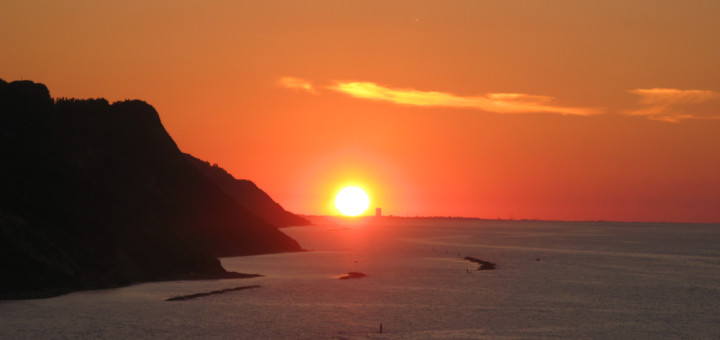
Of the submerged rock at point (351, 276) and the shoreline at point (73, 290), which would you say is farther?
the submerged rock at point (351, 276)

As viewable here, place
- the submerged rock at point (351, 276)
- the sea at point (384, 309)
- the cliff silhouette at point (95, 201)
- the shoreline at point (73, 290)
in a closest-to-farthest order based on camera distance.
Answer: the sea at point (384, 309)
the shoreline at point (73, 290)
the cliff silhouette at point (95, 201)
the submerged rock at point (351, 276)

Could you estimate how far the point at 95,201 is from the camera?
363 ft

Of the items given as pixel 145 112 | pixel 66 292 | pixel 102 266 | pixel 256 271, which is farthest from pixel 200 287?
pixel 145 112

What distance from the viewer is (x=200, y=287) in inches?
4050

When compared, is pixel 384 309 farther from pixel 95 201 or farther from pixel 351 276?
pixel 95 201

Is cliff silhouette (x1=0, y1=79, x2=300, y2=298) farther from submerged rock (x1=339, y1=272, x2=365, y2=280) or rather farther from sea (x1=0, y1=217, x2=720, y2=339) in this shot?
submerged rock (x1=339, y1=272, x2=365, y2=280)

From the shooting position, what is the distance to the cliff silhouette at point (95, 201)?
89.2 meters

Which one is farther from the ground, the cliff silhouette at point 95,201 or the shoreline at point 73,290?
the cliff silhouette at point 95,201

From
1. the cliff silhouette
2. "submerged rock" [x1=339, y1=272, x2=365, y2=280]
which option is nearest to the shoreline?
the cliff silhouette

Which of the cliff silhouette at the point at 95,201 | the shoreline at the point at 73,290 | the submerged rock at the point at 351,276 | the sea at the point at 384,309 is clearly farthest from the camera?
the submerged rock at the point at 351,276

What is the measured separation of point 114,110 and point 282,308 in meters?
77.2

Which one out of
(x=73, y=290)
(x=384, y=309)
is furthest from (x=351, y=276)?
(x=73, y=290)

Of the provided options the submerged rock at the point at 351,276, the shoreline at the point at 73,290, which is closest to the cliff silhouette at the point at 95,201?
the shoreline at the point at 73,290

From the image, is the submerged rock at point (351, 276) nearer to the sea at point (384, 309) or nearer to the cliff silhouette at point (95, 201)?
the sea at point (384, 309)
